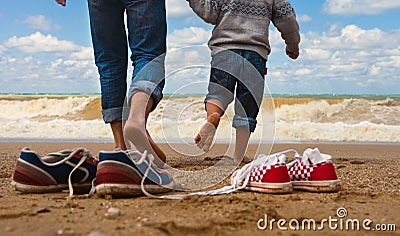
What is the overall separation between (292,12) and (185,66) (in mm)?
1474

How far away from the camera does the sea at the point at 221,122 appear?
12.1 feet

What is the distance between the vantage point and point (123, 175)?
218cm

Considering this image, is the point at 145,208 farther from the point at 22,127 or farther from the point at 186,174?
the point at 22,127

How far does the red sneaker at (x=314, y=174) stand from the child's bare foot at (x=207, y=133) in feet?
2.28

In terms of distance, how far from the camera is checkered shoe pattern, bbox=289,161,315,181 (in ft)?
8.20

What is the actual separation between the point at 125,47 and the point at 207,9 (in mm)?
828

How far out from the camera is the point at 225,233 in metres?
1.53

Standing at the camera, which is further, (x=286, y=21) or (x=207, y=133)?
(x=286, y=21)

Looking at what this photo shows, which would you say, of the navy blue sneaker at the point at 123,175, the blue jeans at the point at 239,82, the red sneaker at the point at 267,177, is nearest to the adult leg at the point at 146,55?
the navy blue sneaker at the point at 123,175

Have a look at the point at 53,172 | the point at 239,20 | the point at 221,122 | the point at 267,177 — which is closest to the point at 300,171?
the point at 267,177

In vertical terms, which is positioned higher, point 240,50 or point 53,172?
point 240,50

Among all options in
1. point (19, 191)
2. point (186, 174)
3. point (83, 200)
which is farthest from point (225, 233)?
point (186, 174)

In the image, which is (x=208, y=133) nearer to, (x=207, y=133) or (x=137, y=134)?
(x=207, y=133)

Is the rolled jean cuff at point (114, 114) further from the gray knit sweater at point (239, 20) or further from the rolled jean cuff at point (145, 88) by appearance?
the gray knit sweater at point (239, 20)
